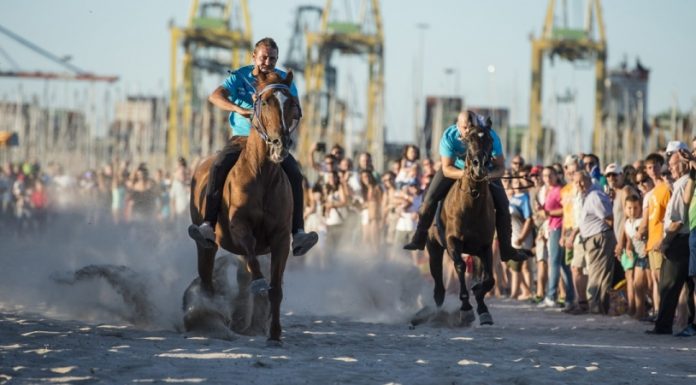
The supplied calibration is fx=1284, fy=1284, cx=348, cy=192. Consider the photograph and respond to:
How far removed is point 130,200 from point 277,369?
2075 centimetres

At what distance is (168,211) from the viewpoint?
30703 mm

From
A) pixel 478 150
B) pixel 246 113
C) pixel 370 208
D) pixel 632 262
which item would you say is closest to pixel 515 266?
pixel 370 208

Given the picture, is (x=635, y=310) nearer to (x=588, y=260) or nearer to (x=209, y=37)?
(x=588, y=260)

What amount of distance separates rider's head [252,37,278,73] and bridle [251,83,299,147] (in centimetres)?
72

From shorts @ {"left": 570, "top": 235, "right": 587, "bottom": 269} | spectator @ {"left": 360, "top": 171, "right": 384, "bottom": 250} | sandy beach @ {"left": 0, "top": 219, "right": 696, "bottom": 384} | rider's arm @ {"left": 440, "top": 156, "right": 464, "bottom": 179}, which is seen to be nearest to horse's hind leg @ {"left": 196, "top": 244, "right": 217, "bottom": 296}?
sandy beach @ {"left": 0, "top": 219, "right": 696, "bottom": 384}

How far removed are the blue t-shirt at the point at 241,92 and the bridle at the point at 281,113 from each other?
1.21 metres

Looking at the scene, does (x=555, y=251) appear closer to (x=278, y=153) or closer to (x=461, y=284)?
(x=461, y=284)

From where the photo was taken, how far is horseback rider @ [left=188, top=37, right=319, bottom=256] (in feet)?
38.7

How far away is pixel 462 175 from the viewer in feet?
46.5

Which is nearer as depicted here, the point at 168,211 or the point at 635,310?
the point at 635,310

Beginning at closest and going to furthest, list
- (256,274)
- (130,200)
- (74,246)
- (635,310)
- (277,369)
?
(277,369), (256,274), (635,310), (74,246), (130,200)

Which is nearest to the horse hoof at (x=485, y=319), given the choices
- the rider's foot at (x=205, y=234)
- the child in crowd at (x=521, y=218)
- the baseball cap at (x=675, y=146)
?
the baseball cap at (x=675, y=146)

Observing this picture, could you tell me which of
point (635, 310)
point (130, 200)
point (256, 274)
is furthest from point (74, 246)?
point (256, 274)

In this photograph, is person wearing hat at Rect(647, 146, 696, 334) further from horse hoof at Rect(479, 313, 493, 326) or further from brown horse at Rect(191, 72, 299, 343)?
brown horse at Rect(191, 72, 299, 343)
